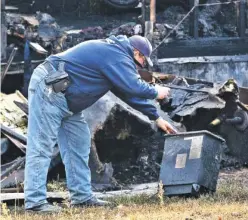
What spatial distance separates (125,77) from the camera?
19.0 ft

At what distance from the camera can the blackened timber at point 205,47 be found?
46.3 feet

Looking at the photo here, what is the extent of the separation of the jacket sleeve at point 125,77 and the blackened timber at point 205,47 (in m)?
8.11

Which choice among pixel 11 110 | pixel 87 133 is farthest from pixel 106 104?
pixel 11 110

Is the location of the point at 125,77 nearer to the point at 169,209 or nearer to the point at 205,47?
the point at 169,209

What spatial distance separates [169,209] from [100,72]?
1258 mm

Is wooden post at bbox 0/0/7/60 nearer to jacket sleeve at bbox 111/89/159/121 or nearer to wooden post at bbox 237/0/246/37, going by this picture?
wooden post at bbox 237/0/246/37

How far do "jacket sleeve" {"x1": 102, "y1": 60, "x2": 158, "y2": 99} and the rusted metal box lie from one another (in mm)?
872

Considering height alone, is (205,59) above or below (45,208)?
above

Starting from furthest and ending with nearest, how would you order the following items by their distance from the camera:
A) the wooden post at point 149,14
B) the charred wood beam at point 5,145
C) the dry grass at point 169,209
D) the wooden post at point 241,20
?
the wooden post at point 241,20, the wooden post at point 149,14, the charred wood beam at point 5,145, the dry grass at point 169,209

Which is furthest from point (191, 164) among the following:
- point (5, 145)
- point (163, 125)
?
point (5, 145)

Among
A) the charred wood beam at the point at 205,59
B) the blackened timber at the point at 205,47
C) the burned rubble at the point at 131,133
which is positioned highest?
the blackened timber at the point at 205,47

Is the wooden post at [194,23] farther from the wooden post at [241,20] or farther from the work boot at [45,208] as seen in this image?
the work boot at [45,208]

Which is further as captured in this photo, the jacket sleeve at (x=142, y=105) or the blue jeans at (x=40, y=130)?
the jacket sleeve at (x=142, y=105)

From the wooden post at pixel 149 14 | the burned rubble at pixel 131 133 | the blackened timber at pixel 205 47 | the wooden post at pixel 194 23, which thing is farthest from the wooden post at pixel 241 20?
the burned rubble at pixel 131 133
